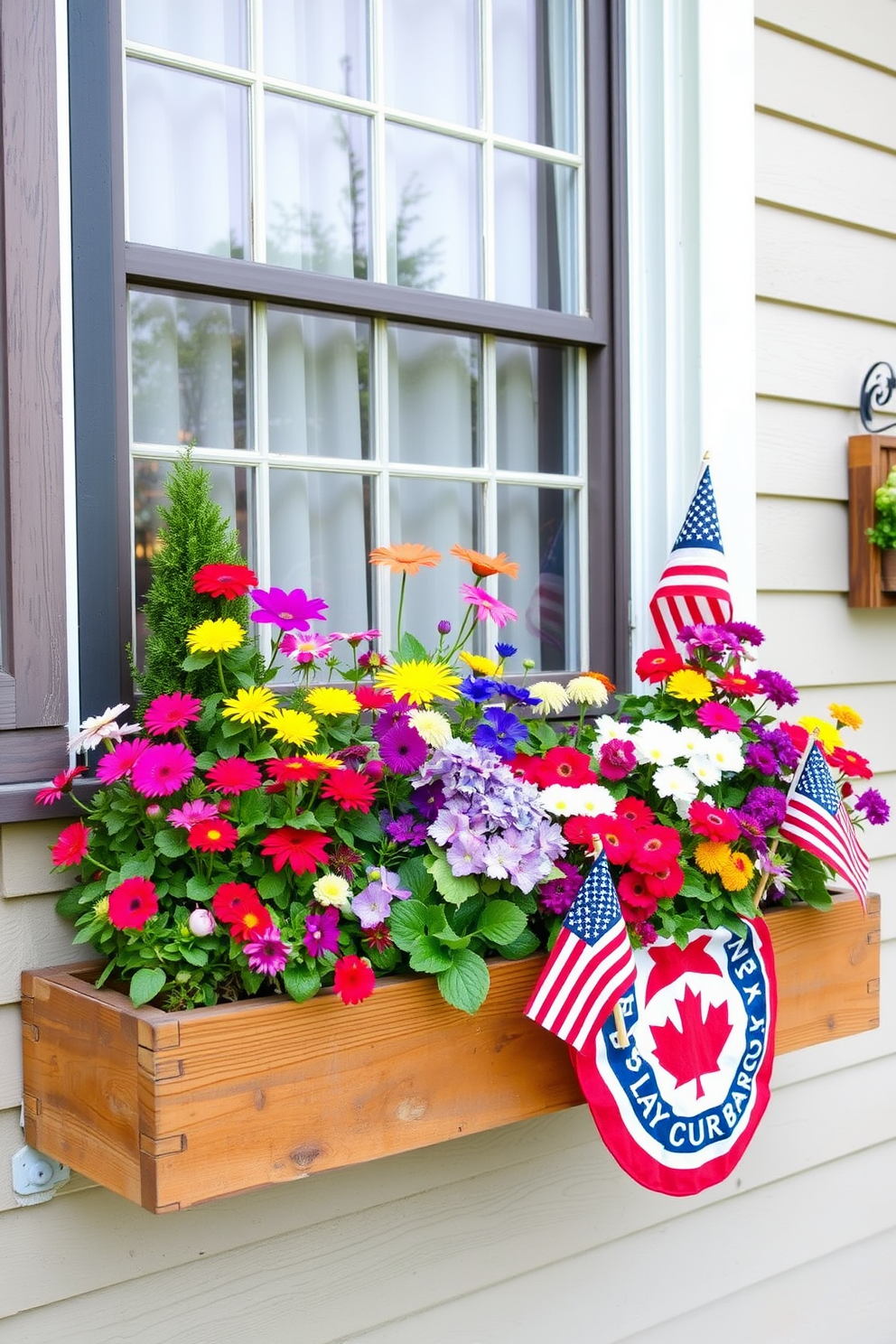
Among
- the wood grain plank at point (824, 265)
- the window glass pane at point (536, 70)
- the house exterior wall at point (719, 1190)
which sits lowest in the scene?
the house exterior wall at point (719, 1190)

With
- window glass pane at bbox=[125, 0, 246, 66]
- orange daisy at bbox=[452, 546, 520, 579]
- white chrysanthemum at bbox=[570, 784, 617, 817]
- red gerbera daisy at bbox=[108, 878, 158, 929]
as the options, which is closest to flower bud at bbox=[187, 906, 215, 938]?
red gerbera daisy at bbox=[108, 878, 158, 929]

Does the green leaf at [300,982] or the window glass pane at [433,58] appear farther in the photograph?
the window glass pane at [433,58]

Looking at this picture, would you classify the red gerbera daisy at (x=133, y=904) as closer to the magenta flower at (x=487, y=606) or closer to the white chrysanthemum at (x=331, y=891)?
the white chrysanthemum at (x=331, y=891)

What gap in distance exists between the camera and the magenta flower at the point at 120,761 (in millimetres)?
1323

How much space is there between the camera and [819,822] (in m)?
1.64

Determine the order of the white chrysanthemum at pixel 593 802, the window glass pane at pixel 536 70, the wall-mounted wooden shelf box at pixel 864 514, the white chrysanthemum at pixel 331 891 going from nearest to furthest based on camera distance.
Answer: the white chrysanthemum at pixel 331 891
the white chrysanthemum at pixel 593 802
the window glass pane at pixel 536 70
the wall-mounted wooden shelf box at pixel 864 514

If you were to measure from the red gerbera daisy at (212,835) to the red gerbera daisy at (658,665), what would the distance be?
74 cm

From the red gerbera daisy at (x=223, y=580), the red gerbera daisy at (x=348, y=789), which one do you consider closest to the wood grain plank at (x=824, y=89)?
the red gerbera daisy at (x=223, y=580)

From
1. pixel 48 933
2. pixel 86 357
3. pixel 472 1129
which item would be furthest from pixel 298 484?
pixel 472 1129

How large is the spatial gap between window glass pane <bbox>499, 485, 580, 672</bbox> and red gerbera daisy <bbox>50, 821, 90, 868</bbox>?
2.93ft

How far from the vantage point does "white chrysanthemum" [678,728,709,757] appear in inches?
63.2

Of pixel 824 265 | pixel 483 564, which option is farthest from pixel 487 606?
pixel 824 265

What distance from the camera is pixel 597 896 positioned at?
142cm

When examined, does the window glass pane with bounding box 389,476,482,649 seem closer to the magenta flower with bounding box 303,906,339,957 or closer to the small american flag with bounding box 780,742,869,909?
the small american flag with bounding box 780,742,869,909
